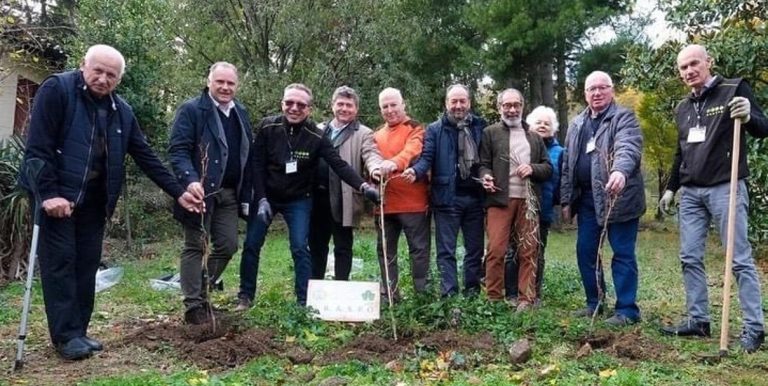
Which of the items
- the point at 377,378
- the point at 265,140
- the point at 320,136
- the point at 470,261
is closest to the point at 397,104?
the point at 320,136

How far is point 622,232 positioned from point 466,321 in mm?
1366

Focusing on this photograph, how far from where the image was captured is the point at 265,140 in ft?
17.6

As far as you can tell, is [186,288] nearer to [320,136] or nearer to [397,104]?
[320,136]

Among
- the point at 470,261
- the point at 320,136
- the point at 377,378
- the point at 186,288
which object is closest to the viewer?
the point at 377,378

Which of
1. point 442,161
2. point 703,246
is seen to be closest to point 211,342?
point 442,161

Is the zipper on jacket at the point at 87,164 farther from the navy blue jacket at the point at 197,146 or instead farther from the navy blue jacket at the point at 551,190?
the navy blue jacket at the point at 551,190

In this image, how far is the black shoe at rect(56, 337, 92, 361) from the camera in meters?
4.08

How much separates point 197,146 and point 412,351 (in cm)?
204

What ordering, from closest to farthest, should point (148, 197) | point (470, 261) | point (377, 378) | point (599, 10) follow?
point (377, 378), point (470, 261), point (148, 197), point (599, 10)

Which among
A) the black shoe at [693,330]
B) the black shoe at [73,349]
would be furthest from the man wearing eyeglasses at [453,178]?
the black shoe at [73,349]

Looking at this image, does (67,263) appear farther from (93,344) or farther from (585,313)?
(585,313)

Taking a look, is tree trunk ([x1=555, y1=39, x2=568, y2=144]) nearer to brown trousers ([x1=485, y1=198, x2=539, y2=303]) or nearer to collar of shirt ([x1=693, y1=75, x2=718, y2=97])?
brown trousers ([x1=485, y1=198, x2=539, y2=303])

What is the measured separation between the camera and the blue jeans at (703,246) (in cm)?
446

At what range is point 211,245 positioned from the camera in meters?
5.16
